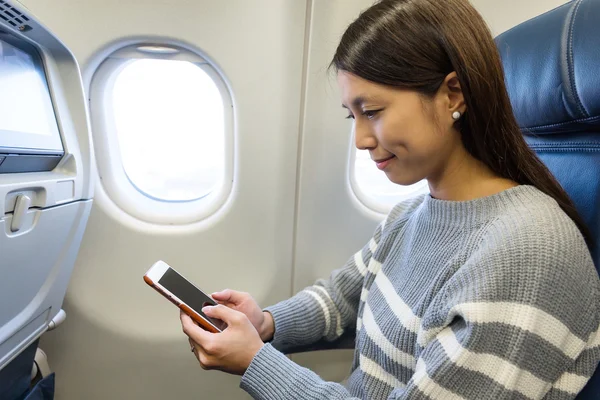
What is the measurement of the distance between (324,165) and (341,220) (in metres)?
0.22

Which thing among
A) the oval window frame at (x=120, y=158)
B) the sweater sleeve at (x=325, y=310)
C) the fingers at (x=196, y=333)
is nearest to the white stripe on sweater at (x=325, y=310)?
the sweater sleeve at (x=325, y=310)

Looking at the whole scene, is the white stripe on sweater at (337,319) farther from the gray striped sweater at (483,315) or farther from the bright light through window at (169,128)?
the bright light through window at (169,128)

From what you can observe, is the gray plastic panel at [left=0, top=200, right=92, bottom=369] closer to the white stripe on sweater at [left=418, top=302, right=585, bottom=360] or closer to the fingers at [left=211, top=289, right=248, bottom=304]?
the fingers at [left=211, top=289, right=248, bottom=304]

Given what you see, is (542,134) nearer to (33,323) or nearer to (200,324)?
(200,324)

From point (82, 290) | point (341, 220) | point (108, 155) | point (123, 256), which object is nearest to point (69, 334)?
point (82, 290)

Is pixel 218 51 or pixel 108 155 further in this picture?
pixel 108 155

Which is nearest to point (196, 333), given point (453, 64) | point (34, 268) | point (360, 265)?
point (34, 268)

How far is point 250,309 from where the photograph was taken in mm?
1100

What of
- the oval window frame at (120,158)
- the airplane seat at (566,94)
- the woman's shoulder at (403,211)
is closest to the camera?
the airplane seat at (566,94)

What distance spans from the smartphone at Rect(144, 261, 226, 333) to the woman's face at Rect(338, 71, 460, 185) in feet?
1.65

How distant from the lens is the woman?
2.00 ft

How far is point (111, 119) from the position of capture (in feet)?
4.46

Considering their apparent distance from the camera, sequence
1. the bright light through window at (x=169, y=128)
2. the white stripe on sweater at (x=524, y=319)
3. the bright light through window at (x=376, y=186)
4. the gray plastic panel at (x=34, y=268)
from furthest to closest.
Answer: the bright light through window at (x=376, y=186), the bright light through window at (x=169, y=128), the gray plastic panel at (x=34, y=268), the white stripe on sweater at (x=524, y=319)

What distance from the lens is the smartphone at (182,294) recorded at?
898 millimetres
